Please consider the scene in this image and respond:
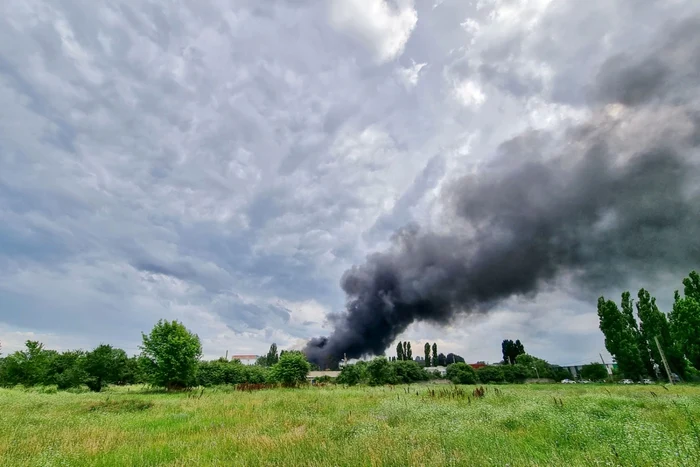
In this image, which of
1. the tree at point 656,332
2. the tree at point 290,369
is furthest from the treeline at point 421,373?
the tree at point 656,332

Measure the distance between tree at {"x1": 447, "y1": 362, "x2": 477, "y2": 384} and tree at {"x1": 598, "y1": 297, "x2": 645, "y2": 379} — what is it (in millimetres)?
20742

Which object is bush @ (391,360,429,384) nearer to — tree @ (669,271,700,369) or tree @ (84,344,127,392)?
tree @ (669,271,700,369)

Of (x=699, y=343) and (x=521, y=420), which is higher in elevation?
(x=699, y=343)

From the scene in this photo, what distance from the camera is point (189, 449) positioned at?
733 centimetres

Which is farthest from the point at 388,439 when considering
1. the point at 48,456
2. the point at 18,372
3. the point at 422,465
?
the point at 18,372

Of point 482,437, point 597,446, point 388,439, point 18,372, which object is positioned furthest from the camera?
point 18,372

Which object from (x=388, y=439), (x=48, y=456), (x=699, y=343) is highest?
(x=699, y=343)

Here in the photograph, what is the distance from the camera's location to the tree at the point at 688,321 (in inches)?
1398

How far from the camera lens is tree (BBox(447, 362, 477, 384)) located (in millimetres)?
52719

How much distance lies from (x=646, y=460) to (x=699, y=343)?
46.8 m

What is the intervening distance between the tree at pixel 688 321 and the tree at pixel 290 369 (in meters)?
44.6

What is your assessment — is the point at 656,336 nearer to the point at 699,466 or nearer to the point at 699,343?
the point at 699,343

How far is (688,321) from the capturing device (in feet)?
118

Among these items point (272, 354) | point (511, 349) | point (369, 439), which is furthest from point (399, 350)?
point (369, 439)
